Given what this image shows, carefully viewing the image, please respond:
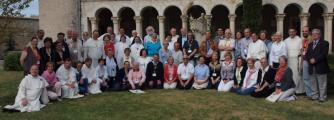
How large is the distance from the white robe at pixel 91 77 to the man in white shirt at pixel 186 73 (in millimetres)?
2281

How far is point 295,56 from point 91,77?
5391mm

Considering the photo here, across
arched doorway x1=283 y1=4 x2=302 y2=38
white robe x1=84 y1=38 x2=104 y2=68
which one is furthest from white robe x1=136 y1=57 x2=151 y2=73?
arched doorway x1=283 y1=4 x2=302 y2=38

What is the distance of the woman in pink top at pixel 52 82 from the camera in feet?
33.9

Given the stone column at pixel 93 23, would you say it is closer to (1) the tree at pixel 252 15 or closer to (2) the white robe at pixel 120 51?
(1) the tree at pixel 252 15

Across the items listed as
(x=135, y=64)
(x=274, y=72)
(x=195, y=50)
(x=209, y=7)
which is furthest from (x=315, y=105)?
(x=209, y=7)

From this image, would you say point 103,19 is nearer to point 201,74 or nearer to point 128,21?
point 128,21

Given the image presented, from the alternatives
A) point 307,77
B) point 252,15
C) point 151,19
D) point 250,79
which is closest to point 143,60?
point 250,79

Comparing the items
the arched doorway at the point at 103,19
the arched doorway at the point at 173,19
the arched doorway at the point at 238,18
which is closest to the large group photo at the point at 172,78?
the arched doorway at the point at 238,18

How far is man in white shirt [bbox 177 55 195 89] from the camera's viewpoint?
39.4ft

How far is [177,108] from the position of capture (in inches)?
367

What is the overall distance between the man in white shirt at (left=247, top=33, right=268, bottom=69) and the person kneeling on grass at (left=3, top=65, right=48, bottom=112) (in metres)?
5.37

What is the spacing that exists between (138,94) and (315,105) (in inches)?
170

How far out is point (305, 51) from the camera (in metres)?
10.4

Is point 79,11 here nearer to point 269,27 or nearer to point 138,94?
point 269,27
